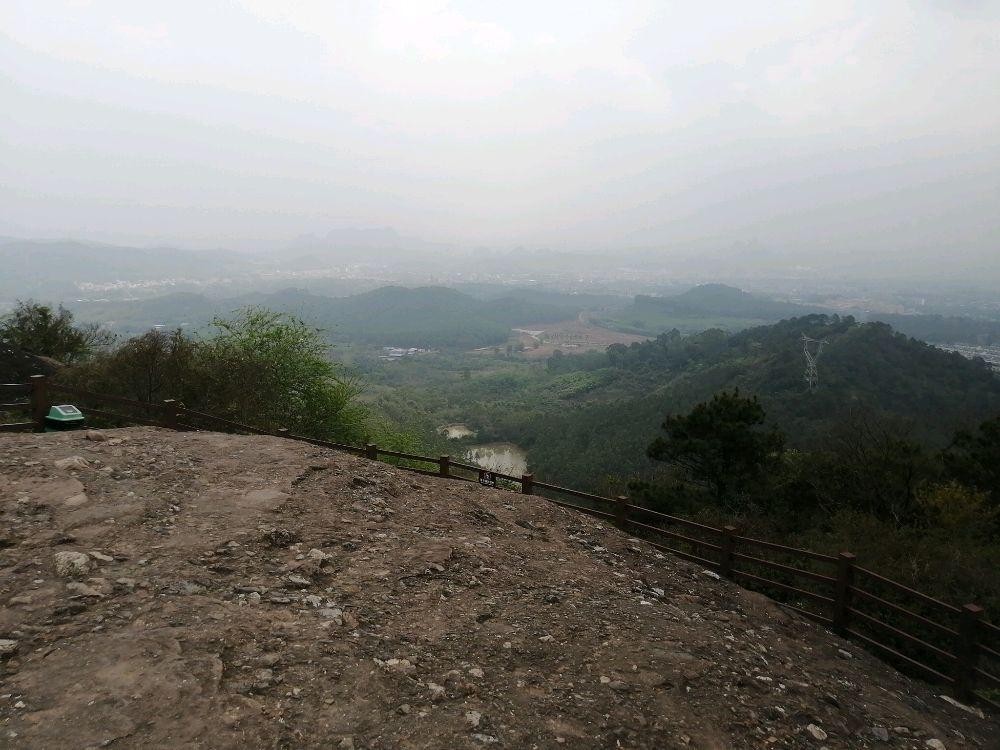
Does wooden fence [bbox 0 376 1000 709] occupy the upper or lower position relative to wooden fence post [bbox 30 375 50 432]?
lower

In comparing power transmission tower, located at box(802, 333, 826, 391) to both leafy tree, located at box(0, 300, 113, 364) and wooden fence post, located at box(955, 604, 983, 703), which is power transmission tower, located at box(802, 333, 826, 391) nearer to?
wooden fence post, located at box(955, 604, 983, 703)

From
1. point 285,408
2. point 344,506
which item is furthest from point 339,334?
point 344,506

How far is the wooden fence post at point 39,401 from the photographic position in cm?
985

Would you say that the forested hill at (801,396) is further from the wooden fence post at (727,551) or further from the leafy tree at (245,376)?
the wooden fence post at (727,551)

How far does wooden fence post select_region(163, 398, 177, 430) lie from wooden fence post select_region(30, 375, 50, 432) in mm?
2029

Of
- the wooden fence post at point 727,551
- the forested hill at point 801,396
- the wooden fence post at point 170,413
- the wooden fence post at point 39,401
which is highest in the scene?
the wooden fence post at point 39,401

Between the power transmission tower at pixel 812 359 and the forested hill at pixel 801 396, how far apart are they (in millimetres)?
615

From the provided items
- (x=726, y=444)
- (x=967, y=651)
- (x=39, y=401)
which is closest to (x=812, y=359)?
(x=726, y=444)

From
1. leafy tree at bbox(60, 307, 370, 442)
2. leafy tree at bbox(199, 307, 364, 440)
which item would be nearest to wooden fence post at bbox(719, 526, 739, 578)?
leafy tree at bbox(60, 307, 370, 442)

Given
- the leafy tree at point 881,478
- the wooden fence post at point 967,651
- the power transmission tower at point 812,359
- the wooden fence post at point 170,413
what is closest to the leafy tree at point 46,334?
the wooden fence post at point 170,413

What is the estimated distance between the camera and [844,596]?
22.1 ft

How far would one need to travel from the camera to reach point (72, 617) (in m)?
4.61

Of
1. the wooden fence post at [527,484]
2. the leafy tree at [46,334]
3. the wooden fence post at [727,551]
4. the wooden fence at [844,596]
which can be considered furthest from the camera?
the leafy tree at [46,334]

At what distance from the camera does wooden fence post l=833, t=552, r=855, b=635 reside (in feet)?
21.6
